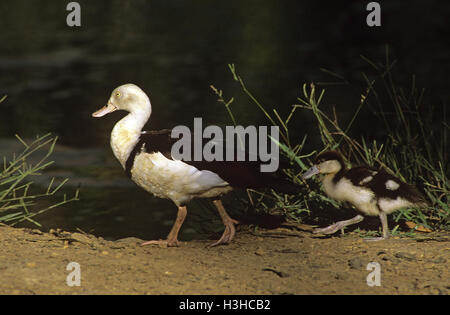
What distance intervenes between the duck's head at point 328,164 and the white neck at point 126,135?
4.38ft

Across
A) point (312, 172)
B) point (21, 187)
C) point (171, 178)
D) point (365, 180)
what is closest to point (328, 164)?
point (312, 172)

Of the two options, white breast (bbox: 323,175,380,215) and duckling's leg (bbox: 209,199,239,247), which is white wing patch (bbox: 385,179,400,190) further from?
duckling's leg (bbox: 209,199,239,247)

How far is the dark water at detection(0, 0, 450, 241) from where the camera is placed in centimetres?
1399

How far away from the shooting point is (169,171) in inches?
223

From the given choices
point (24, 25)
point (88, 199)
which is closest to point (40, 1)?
point (24, 25)

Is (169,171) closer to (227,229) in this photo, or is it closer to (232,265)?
(227,229)

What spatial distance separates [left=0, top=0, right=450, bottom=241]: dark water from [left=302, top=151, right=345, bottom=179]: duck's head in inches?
168

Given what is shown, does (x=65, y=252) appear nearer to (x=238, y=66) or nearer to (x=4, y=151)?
(x=4, y=151)

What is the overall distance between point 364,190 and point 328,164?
14.9 inches

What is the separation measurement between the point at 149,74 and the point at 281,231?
36.7ft

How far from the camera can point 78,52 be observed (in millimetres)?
19922

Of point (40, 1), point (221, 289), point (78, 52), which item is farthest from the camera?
point (40, 1)

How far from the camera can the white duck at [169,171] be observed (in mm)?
5676

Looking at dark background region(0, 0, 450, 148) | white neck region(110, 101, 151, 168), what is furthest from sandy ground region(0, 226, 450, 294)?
dark background region(0, 0, 450, 148)
